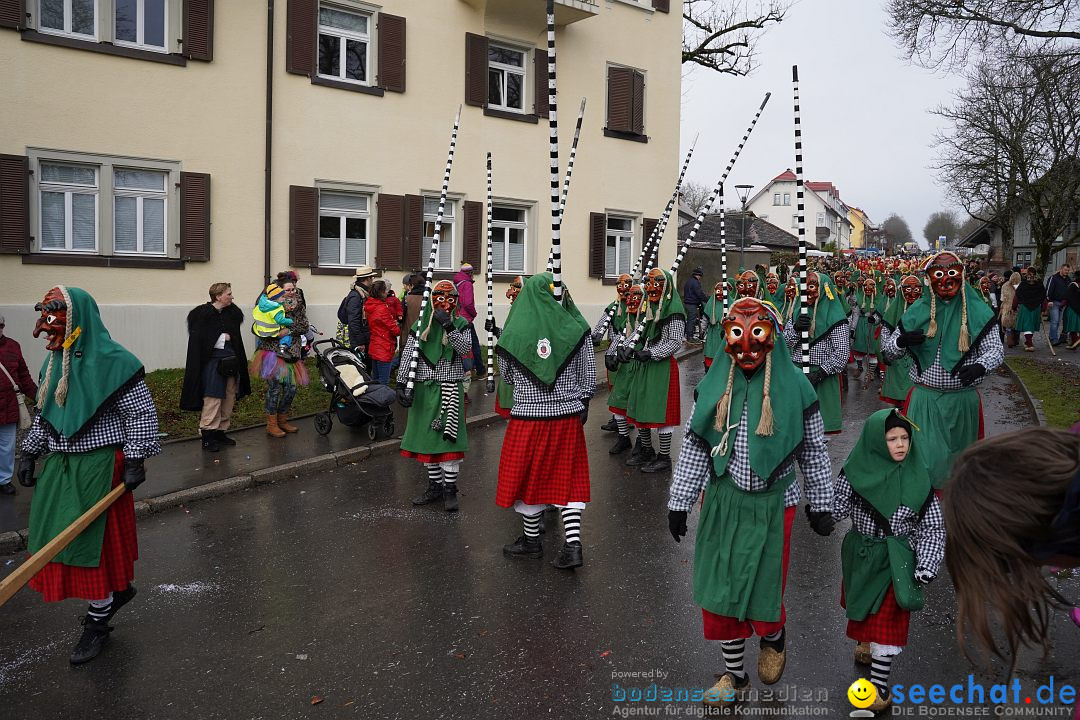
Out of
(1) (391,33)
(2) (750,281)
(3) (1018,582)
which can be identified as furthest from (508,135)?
(3) (1018,582)

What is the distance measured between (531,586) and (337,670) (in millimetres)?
1644

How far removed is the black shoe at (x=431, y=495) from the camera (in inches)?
322

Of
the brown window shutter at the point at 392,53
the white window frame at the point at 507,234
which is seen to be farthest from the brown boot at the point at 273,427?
the white window frame at the point at 507,234

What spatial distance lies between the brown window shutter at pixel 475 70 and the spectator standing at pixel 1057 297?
14.7 metres

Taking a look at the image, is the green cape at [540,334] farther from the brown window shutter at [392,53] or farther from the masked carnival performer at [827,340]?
the brown window shutter at [392,53]

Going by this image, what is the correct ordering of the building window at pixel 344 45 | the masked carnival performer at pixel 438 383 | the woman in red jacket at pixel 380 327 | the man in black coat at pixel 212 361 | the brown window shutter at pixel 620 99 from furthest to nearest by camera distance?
the brown window shutter at pixel 620 99 → the building window at pixel 344 45 → the woman in red jacket at pixel 380 327 → the man in black coat at pixel 212 361 → the masked carnival performer at pixel 438 383

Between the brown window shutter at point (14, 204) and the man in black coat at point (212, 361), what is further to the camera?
the brown window shutter at point (14, 204)

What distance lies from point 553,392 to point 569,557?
3.93 ft

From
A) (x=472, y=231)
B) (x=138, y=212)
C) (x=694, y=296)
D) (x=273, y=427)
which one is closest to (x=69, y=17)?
(x=138, y=212)

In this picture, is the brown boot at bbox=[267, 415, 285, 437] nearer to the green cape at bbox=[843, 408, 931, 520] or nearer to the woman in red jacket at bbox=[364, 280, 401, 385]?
the woman in red jacket at bbox=[364, 280, 401, 385]

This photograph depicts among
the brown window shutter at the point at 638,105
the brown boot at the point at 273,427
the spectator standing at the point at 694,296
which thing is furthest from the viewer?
the spectator standing at the point at 694,296

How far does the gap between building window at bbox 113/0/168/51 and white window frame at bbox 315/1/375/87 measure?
2629mm

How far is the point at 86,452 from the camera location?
5.14 meters

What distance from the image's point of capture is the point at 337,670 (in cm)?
480
